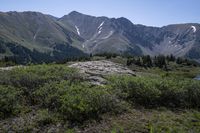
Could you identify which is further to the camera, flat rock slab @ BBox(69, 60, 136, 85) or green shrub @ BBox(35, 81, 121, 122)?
flat rock slab @ BBox(69, 60, 136, 85)

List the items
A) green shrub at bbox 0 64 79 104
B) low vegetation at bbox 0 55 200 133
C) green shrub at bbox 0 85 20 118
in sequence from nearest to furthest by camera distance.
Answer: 1. low vegetation at bbox 0 55 200 133
2. green shrub at bbox 0 85 20 118
3. green shrub at bbox 0 64 79 104

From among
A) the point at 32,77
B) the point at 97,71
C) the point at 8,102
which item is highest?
the point at 32,77

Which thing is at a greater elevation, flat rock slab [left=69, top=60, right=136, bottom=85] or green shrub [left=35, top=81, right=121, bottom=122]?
flat rock slab [left=69, top=60, right=136, bottom=85]

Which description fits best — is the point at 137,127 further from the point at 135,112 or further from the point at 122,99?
the point at 122,99

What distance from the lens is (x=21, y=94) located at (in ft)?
59.8

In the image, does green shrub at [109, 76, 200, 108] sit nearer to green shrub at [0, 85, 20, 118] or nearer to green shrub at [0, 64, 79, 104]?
green shrub at [0, 64, 79, 104]

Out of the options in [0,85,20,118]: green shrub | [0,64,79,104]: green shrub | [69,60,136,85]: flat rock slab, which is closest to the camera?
[0,85,20,118]: green shrub

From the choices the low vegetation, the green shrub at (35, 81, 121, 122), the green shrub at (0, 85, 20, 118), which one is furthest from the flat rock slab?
the green shrub at (0, 85, 20, 118)

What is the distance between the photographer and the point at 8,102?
16438 millimetres

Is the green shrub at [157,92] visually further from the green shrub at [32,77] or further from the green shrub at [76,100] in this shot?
the green shrub at [32,77]

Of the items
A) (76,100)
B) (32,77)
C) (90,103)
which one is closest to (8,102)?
(32,77)

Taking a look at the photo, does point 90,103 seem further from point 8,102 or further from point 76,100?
point 8,102

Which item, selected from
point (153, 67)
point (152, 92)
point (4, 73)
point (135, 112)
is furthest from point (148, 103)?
point (153, 67)

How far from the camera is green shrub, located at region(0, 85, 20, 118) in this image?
16125 mm
